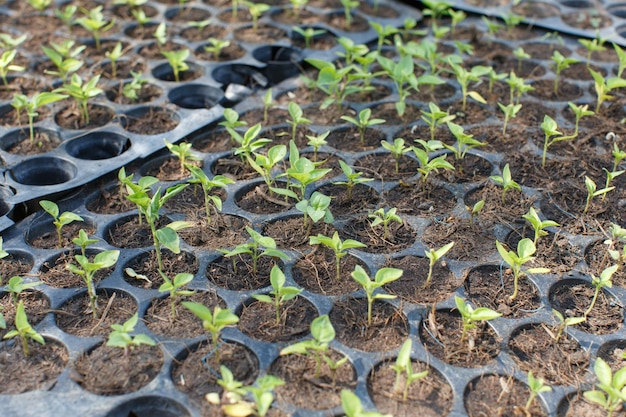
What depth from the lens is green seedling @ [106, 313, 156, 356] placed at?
1720 mm

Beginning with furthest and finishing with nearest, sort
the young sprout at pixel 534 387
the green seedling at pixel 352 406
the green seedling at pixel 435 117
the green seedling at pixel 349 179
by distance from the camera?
the green seedling at pixel 435 117 < the green seedling at pixel 349 179 < the young sprout at pixel 534 387 < the green seedling at pixel 352 406

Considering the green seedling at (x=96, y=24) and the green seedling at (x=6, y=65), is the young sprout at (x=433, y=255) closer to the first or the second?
the green seedling at (x=6, y=65)

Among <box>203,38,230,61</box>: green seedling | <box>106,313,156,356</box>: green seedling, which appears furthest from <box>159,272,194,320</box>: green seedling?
<box>203,38,230,61</box>: green seedling

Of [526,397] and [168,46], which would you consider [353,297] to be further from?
[168,46]

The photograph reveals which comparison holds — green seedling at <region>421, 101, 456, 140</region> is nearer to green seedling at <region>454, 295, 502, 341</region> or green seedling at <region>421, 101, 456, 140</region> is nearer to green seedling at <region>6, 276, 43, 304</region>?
green seedling at <region>454, 295, 502, 341</region>

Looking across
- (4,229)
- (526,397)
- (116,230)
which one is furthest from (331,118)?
(526,397)

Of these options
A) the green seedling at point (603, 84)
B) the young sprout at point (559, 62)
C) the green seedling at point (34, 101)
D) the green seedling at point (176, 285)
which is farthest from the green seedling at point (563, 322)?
the green seedling at point (34, 101)

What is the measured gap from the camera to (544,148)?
8.64 feet

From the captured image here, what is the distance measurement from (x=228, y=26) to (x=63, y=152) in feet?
4.47

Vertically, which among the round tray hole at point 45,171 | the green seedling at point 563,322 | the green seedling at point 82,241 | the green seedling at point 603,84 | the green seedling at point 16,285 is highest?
the green seedling at point 603,84

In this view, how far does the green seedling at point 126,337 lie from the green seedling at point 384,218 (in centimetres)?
78

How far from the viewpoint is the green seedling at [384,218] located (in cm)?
217

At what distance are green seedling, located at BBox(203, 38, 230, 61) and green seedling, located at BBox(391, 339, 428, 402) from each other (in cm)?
197

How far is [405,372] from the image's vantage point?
178 centimetres
